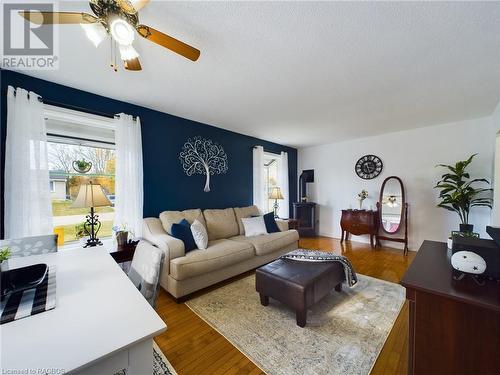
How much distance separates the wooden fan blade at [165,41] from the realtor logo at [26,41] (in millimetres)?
605

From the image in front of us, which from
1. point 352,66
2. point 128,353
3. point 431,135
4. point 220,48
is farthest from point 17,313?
point 431,135

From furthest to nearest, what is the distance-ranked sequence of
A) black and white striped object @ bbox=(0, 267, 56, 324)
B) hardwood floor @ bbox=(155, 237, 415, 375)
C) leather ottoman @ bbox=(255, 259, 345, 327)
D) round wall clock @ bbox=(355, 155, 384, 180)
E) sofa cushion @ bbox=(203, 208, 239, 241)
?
round wall clock @ bbox=(355, 155, 384, 180) → sofa cushion @ bbox=(203, 208, 239, 241) → leather ottoman @ bbox=(255, 259, 345, 327) → hardwood floor @ bbox=(155, 237, 415, 375) → black and white striped object @ bbox=(0, 267, 56, 324)

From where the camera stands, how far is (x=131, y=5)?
103 centimetres

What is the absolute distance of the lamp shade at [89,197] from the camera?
6.46 feet

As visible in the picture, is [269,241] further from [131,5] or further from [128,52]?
[131,5]

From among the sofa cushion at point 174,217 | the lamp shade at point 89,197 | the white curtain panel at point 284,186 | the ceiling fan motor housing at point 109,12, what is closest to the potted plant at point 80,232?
the lamp shade at point 89,197

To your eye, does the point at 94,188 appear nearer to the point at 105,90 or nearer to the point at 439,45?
the point at 105,90

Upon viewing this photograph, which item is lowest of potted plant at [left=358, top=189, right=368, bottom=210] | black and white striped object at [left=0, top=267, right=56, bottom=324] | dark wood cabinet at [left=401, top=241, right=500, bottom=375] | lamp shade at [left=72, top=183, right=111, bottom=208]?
dark wood cabinet at [left=401, top=241, right=500, bottom=375]

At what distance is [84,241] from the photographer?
2.27 meters

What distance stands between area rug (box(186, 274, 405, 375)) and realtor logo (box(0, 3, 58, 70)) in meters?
2.56

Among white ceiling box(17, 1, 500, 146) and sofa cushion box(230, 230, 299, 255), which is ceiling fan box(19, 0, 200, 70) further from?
sofa cushion box(230, 230, 299, 255)

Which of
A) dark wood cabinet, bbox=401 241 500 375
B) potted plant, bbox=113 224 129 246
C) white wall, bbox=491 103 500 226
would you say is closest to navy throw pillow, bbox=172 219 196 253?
potted plant, bbox=113 224 129 246

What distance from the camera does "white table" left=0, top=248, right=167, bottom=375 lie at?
593 mm

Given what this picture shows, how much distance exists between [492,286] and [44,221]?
3416 millimetres
